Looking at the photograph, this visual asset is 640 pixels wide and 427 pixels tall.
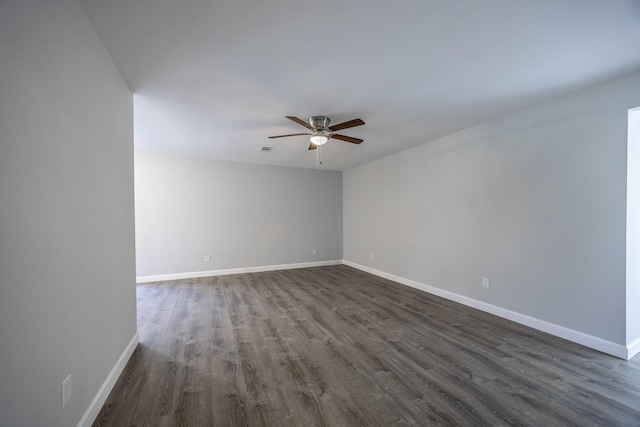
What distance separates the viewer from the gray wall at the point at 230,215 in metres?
4.75

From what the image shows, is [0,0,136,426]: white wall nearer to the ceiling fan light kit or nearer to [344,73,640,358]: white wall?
the ceiling fan light kit

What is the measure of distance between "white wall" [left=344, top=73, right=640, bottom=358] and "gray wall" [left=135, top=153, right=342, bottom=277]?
2.46m

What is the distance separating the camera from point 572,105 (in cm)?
248

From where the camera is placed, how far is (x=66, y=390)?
1209mm

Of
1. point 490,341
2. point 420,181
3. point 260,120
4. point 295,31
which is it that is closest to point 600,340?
point 490,341

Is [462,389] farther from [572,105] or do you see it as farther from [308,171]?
[308,171]

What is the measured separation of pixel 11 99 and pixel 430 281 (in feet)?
14.7

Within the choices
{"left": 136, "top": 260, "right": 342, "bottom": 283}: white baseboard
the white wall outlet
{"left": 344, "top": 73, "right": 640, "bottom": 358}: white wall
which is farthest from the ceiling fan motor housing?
{"left": 136, "top": 260, "right": 342, "bottom": 283}: white baseboard

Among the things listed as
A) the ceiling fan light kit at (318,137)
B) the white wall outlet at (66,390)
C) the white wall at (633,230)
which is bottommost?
the white wall outlet at (66,390)

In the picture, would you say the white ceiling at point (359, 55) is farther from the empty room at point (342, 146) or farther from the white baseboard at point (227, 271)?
the white baseboard at point (227, 271)

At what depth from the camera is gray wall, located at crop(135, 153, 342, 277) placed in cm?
475

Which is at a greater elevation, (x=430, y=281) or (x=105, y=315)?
(x=105, y=315)

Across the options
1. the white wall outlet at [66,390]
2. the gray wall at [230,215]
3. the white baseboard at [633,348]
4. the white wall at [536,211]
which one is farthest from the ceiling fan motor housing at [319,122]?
the white baseboard at [633,348]

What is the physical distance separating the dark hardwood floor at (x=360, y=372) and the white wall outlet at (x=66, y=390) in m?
0.41
